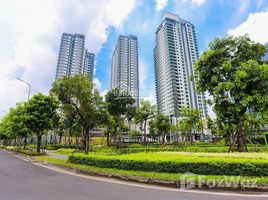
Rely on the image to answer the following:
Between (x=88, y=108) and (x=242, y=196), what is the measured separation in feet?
79.1

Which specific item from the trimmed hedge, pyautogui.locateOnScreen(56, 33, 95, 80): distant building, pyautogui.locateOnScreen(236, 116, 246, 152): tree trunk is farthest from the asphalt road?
pyautogui.locateOnScreen(56, 33, 95, 80): distant building

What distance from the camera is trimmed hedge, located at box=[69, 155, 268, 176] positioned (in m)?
7.18

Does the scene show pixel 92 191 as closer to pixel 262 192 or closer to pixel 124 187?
pixel 124 187

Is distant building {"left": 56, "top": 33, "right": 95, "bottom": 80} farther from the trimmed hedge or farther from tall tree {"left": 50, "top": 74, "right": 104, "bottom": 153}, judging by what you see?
the trimmed hedge

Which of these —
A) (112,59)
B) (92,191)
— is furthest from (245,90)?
(112,59)

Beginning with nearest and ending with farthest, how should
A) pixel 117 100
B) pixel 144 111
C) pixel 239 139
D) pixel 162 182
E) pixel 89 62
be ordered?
pixel 162 182 < pixel 239 139 < pixel 117 100 < pixel 144 111 < pixel 89 62

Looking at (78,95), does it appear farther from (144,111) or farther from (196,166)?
(196,166)

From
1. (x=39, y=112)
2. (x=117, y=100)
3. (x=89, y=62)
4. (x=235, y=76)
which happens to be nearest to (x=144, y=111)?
(x=117, y=100)

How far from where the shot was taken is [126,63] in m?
115

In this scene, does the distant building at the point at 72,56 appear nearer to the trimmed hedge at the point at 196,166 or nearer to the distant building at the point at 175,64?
the distant building at the point at 175,64

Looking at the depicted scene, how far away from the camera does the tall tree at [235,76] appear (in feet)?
44.4

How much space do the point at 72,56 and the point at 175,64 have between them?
202ft

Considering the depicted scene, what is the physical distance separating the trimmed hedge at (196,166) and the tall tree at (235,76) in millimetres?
7786

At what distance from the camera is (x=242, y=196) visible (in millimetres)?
5750
